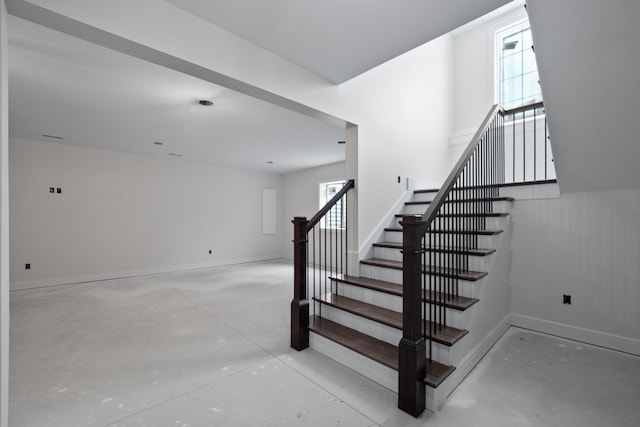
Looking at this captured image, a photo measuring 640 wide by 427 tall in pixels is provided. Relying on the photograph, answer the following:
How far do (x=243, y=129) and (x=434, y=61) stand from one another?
316cm

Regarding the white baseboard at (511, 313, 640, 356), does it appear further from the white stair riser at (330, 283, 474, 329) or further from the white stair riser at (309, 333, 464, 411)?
the white stair riser at (309, 333, 464, 411)

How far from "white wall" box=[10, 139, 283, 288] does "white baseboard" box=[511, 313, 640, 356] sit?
6182 millimetres

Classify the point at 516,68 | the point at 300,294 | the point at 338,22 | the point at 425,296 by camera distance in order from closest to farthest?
the point at 338,22
the point at 425,296
the point at 300,294
the point at 516,68

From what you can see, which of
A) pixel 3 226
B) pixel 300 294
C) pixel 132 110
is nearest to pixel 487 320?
pixel 300 294

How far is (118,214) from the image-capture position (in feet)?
18.9

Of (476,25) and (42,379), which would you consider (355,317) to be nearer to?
(42,379)

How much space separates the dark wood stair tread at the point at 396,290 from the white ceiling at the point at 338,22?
6.07 feet

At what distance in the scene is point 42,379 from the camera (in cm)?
216

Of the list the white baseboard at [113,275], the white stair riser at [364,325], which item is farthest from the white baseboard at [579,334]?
the white baseboard at [113,275]

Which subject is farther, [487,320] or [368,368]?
[487,320]

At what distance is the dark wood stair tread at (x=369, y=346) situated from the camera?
1830 mm

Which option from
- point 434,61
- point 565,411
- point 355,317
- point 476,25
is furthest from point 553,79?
point 476,25

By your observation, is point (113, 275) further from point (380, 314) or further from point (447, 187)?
point (447, 187)

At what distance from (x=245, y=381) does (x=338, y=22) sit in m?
2.66
